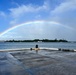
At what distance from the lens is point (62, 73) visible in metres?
10.6

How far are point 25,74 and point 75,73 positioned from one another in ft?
10.8

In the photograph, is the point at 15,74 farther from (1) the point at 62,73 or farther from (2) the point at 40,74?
(1) the point at 62,73

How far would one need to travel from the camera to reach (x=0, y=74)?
420 inches

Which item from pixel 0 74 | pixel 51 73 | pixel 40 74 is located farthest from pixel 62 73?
pixel 0 74

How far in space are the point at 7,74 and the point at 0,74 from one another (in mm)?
479

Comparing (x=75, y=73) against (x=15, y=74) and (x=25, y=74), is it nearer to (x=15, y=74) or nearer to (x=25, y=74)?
(x=25, y=74)

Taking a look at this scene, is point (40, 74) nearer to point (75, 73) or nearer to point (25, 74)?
point (25, 74)

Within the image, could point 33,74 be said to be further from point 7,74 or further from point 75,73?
point 75,73

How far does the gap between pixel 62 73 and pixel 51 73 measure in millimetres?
725

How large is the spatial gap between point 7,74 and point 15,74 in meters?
0.54

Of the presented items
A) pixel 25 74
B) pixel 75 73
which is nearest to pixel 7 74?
pixel 25 74

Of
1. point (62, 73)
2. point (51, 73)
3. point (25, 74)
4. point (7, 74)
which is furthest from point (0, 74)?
point (62, 73)

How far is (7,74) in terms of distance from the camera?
10609 millimetres

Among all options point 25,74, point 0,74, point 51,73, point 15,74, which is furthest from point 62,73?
point 0,74
